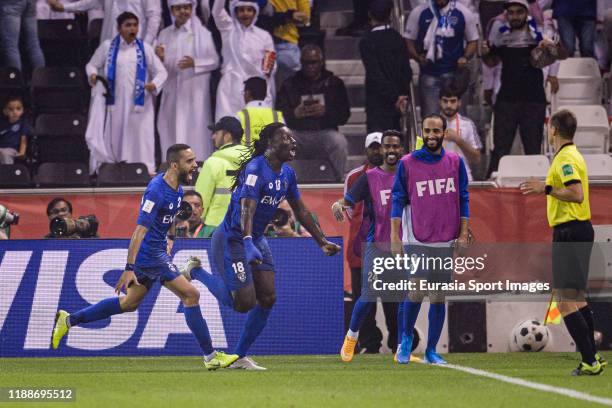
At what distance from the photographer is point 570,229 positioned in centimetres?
1023

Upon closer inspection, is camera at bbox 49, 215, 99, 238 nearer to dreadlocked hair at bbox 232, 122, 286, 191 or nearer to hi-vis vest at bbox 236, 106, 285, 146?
hi-vis vest at bbox 236, 106, 285, 146

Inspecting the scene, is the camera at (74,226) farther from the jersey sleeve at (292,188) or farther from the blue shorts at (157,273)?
the jersey sleeve at (292,188)

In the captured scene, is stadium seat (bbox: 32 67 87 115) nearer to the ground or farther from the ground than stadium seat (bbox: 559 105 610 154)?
farther from the ground

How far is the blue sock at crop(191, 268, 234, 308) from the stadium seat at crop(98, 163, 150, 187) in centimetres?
347

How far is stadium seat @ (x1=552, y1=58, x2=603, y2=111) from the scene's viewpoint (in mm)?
17812

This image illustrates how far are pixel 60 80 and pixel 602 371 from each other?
10170 millimetres

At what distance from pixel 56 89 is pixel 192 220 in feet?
13.7

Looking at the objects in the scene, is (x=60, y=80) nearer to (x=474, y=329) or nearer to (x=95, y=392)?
(x=474, y=329)

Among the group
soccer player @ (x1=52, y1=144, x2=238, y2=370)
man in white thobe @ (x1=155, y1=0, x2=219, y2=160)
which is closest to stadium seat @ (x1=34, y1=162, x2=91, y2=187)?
man in white thobe @ (x1=155, y1=0, x2=219, y2=160)

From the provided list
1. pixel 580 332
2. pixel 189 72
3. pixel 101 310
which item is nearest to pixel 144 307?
pixel 101 310

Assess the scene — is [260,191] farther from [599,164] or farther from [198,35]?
[198,35]

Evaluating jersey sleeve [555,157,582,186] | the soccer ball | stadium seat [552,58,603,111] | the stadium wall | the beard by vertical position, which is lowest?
the soccer ball

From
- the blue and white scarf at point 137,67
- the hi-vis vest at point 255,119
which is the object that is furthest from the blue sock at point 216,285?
the blue and white scarf at point 137,67

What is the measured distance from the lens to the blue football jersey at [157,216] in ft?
37.0
